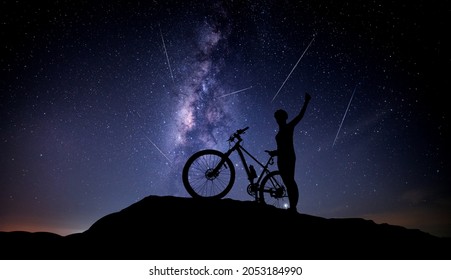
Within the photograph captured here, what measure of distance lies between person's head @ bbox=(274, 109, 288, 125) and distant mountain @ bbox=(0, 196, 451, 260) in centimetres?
233

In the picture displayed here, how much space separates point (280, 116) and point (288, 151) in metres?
0.97

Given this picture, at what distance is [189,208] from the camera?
558 cm

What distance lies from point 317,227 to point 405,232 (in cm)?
338

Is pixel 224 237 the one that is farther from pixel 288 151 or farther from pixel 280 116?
pixel 280 116

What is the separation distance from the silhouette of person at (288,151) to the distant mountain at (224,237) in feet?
1.88

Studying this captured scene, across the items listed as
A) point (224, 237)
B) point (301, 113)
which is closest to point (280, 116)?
point (301, 113)

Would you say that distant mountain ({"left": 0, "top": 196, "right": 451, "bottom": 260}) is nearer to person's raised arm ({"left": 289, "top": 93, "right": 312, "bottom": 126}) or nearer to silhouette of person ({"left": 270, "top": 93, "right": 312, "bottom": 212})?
silhouette of person ({"left": 270, "top": 93, "right": 312, "bottom": 212})

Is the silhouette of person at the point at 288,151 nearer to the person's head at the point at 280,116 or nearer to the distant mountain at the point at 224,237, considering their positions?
the person's head at the point at 280,116

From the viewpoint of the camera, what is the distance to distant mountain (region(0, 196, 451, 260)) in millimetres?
4441

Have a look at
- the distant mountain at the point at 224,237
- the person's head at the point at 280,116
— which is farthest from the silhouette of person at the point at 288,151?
the distant mountain at the point at 224,237

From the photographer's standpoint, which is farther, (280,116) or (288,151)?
(280,116)

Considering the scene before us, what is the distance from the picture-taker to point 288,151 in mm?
6023

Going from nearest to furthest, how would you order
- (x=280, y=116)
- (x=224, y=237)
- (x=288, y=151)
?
(x=224, y=237) < (x=288, y=151) < (x=280, y=116)

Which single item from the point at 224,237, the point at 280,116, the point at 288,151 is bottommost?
the point at 224,237
